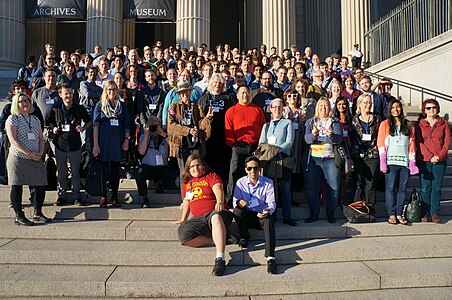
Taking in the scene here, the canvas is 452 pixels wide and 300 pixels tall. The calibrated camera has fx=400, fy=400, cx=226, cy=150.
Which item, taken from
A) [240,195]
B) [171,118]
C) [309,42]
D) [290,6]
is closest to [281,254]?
[240,195]

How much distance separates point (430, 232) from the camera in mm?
6203

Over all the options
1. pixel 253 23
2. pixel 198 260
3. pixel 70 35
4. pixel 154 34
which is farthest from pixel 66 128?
pixel 70 35

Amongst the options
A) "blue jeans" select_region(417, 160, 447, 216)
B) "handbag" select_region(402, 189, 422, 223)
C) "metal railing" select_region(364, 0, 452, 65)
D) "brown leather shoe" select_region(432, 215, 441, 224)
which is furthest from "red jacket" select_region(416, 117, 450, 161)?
"metal railing" select_region(364, 0, 452, 65)

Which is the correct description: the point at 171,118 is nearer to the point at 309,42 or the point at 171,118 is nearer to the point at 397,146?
the point at 397,146

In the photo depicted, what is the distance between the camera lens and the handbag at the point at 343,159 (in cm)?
614

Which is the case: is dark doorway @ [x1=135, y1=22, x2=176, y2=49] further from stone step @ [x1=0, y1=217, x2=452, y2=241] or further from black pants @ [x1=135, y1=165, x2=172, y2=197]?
stone step @ [x1=0, y1=217, x2=452, y2=241]

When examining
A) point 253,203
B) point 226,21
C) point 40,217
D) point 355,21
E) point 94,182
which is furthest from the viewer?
point 226,21

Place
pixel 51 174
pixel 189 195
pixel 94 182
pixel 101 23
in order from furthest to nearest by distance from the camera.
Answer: pixel 101 23 → pixel 51 174 → pixel 94 182 → pixel 189 195

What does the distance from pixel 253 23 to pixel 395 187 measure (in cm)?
1768

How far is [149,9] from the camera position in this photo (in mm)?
16250

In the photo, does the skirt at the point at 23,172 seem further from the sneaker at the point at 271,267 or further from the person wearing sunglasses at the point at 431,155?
the person wearing sunglasses at the point at 431,155

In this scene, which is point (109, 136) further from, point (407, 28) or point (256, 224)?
point (407, 28)

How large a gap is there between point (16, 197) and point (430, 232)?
20.6 feet

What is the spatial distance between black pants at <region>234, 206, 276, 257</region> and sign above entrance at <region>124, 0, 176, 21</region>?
42.1 feet
